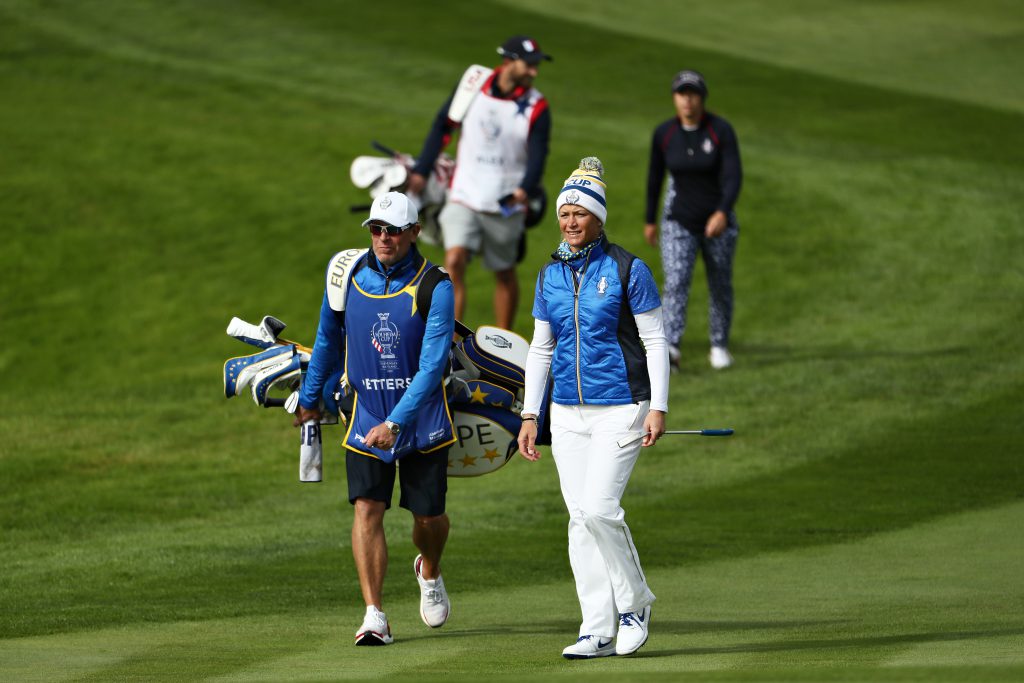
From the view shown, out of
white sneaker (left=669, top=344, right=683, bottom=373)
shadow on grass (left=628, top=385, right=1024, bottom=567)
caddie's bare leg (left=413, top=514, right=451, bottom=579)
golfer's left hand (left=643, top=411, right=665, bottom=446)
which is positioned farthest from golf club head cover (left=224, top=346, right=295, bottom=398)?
white sneaker (left=669, top=344, right=683, bottom=373)

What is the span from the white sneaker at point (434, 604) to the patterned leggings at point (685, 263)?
650cm

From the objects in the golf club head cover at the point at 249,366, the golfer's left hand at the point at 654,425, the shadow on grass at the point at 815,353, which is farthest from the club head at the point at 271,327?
the shadow on grass at the point at 815,353

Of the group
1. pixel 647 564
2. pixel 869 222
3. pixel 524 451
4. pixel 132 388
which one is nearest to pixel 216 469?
pixel 132 388

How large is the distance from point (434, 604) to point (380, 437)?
1.11 metres

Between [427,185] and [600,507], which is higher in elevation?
[427,185]

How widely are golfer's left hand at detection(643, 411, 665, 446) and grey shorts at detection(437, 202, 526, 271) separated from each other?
24.0 feet

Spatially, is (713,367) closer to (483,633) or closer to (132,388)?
(132,388)

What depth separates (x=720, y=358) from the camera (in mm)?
16391

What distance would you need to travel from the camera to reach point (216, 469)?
46.7 ft

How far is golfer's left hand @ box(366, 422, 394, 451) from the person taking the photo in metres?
8.43

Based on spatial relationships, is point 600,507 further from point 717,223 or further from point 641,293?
point 717,223

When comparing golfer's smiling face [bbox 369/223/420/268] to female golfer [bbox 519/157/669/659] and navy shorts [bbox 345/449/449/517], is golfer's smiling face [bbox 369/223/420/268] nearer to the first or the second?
female golfer [bbox 519/157/669/659]

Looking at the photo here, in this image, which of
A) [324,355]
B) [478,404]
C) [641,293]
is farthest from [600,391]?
[324,355]

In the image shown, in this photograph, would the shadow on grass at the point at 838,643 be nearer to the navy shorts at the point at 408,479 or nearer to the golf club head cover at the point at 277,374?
the navy shorts at the point at 408,479
